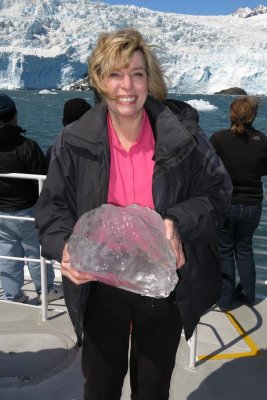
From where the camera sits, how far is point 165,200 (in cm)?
119

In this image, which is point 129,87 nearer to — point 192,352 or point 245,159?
point 192,352

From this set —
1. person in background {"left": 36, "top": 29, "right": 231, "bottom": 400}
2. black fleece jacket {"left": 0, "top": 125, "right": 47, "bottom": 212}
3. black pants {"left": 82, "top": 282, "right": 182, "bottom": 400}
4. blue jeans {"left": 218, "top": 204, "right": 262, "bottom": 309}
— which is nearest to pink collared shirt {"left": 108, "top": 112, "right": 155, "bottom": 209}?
person in background {"left": 36, "top": 29, "right": 231, "bottom": 400}

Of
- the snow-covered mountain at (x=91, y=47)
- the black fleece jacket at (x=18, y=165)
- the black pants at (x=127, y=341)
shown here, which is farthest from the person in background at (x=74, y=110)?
the snow-covered mountain at (x=91, y=47)

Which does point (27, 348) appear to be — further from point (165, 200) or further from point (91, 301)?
point (165, 200)

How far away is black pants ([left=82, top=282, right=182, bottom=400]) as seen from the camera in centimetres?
125

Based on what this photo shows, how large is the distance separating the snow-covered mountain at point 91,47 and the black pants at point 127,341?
49049 millimetres

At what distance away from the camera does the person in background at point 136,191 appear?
1171 millimetres

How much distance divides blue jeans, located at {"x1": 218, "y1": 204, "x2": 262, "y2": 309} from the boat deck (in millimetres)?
205

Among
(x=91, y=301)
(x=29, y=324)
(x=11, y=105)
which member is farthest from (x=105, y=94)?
(x=29, y=324)

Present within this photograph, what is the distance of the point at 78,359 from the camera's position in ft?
6.94

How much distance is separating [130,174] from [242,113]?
1.54 m

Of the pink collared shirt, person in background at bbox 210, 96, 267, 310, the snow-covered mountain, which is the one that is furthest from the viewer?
the snow-covered mountain

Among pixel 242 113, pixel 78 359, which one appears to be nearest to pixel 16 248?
pixel 78 359

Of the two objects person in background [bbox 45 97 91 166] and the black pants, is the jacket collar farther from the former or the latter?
person in background [bbox 45 97 91 166]
